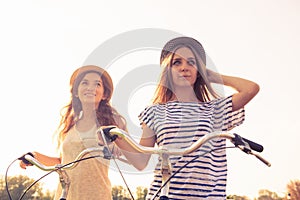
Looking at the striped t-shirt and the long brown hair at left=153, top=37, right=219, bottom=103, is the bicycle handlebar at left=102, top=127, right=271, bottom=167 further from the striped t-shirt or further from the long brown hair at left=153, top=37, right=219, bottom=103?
the long brown hair at left=153, top=37, right=219, bottom=103

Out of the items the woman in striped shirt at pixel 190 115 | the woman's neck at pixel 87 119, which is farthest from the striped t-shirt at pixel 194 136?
the woman's neck at pixel 87 119

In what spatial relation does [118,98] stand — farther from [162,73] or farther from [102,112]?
[102,112]

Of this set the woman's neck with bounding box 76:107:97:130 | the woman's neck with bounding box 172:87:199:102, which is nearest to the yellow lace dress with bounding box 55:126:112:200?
the woman's neck with bounding box 76:107:97:130

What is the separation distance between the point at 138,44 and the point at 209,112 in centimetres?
56

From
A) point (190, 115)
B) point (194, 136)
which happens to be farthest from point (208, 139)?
point (190, 115)

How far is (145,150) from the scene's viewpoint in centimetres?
157

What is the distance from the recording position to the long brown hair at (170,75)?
8.37ft

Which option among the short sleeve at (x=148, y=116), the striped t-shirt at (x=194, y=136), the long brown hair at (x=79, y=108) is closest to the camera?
the striped t-shirt at (x=194, y=136)

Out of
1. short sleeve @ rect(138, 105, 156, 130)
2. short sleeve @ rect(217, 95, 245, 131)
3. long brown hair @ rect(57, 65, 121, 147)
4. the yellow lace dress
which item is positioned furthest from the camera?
long brown hair @ rect(57, 65, 121, 147)

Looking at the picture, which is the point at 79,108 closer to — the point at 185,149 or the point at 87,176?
the point at 87,176

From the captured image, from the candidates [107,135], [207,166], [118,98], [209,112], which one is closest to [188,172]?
[207,166]

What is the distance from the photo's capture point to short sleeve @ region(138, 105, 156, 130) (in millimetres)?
2529

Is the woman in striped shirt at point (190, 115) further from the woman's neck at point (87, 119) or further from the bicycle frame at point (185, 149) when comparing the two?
the woman's neck at point (87, 119)

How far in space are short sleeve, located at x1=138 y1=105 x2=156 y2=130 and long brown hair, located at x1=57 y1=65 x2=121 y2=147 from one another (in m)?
0.78
